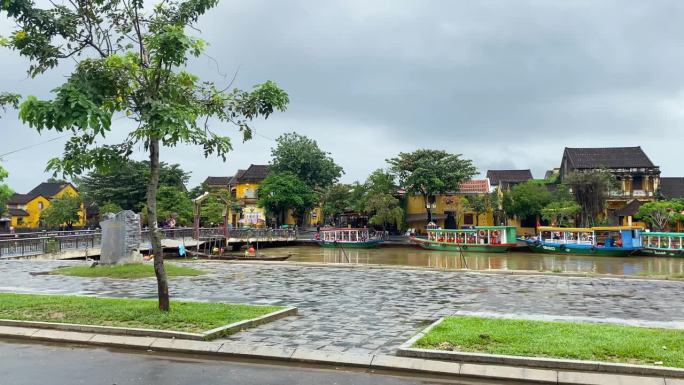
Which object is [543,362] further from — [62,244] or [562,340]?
[62,244]

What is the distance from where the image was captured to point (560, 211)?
48.3m

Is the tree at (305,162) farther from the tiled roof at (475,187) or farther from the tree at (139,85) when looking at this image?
the tree at (139,85)

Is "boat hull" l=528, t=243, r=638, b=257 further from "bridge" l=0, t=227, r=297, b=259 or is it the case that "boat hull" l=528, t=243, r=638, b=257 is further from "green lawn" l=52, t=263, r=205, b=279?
"green lawn" l=52, t=263, r=205, b=279

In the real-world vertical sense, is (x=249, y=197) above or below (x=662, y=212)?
above

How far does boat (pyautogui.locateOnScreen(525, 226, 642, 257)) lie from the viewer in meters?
39.0

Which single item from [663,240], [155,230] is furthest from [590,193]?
[155,230]

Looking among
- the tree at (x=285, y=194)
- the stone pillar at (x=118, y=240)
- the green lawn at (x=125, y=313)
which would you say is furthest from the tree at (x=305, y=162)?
the green lawn at (x=125, y=313)

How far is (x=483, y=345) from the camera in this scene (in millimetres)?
7934

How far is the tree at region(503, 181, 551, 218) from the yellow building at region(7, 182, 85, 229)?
167ft

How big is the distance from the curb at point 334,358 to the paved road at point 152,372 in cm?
20

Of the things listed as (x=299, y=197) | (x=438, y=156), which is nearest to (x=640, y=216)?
Result: (x=438, y=156)

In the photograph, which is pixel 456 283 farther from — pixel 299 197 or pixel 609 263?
pixel 299 197

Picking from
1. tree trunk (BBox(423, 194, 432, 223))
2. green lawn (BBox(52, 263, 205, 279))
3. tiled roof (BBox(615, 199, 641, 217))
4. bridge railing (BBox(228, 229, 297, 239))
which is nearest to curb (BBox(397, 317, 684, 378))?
green lawn (BBox(52, 263, 205, 279))

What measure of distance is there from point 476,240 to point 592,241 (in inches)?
352
